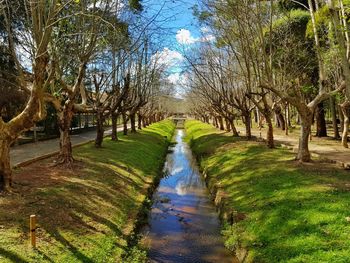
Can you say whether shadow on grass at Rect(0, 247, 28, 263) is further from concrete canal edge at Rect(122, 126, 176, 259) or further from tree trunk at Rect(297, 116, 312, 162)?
tree trunk at Rect(297, 116, 312, 162)

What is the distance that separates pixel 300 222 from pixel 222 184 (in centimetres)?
862

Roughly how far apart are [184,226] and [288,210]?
4.66m

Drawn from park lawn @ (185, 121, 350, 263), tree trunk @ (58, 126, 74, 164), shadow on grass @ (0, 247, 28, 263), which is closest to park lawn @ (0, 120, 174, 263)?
shadow on grass @ (0, 247, 28, 263)

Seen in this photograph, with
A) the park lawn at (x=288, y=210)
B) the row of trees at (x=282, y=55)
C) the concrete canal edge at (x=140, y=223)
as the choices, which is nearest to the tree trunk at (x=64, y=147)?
the concrete canal edge at (x=140, y=223)

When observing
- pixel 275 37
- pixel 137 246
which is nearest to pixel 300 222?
pixel 137 246

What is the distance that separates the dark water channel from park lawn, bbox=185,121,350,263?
70 cm

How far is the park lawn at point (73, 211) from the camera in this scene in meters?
9.84

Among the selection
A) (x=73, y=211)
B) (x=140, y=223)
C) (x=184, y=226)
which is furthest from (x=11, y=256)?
(x=184, y=226)

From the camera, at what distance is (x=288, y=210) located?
12.1 m

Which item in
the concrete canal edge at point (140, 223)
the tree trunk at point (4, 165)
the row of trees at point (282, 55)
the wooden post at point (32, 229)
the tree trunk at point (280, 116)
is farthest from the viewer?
the tree trunk at point (280, 116)

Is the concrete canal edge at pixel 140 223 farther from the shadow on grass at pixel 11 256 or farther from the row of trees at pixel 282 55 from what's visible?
the row of trees at pixel 282 55

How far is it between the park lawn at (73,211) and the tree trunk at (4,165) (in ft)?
1.21

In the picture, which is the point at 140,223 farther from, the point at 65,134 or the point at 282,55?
the point at 282,55

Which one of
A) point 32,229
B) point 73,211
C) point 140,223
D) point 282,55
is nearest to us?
point 32,229
